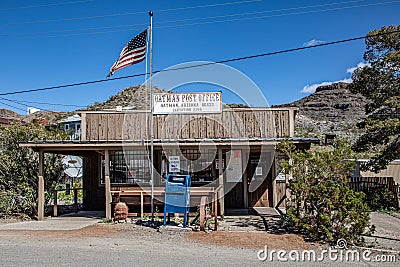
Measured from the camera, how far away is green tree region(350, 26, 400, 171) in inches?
631

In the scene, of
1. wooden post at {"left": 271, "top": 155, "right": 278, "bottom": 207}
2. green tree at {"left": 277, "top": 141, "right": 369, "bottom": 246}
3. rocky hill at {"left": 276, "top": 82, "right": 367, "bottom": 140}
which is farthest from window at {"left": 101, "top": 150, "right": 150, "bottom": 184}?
rocky hill at {"left": 276, "top": 82, "right": 367, "bottom": 140}

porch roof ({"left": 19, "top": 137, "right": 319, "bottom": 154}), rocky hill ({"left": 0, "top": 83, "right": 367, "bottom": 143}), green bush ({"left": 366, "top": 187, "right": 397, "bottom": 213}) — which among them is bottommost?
green bush ({"left": 366, "top": 187, "right": 397, "bottom": 213})

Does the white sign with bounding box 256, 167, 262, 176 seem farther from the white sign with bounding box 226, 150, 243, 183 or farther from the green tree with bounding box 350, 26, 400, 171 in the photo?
the green tree with bounding box 350, 26, 400, 171

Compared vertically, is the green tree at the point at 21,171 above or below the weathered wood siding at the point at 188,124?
below

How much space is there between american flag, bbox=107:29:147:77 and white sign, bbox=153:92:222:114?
11.6 feet

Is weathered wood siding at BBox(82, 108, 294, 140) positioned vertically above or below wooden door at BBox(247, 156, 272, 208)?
above

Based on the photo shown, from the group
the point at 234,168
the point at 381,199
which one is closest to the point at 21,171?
the point at 234,168

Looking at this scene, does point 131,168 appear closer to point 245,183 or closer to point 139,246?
point 245,183

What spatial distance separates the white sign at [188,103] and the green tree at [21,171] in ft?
14.5

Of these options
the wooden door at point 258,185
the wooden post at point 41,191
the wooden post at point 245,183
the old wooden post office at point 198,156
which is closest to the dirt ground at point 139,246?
the wooden post at point 41,191

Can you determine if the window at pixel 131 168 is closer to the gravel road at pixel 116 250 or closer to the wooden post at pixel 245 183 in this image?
the wooden post at pixel 245 183

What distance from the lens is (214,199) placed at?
1170 centimetres

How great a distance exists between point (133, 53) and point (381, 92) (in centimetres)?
1216

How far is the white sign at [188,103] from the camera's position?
1519cm
